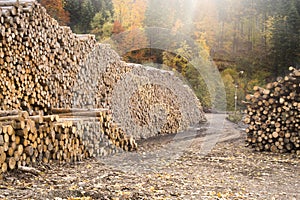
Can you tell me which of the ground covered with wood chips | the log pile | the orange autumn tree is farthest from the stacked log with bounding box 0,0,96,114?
the orange autumn tree

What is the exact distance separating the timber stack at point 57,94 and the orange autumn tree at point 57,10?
55.2ft

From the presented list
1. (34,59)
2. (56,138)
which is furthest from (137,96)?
(56,138)

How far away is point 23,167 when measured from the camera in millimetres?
5590

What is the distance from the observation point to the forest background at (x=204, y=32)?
3183 cm

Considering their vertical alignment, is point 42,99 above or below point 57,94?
below

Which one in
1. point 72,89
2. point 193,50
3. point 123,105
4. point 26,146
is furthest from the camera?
point 193,50

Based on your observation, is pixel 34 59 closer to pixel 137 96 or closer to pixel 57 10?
pixel 137 96

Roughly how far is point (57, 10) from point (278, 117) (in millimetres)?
22861

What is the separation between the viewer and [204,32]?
42875 millimetres

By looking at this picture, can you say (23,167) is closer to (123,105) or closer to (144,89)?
(123,105)

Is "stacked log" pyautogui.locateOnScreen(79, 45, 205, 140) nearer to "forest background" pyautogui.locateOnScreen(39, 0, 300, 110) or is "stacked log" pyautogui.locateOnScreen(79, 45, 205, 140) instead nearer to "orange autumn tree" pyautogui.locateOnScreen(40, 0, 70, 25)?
"forest background" pyautogui.locateOnScreen(39, 0, 300, 110)

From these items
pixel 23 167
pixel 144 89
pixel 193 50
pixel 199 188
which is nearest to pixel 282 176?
pixel 199 188

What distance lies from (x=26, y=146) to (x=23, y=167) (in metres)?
0.43

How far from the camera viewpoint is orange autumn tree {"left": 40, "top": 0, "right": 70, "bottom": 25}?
1126 inches
